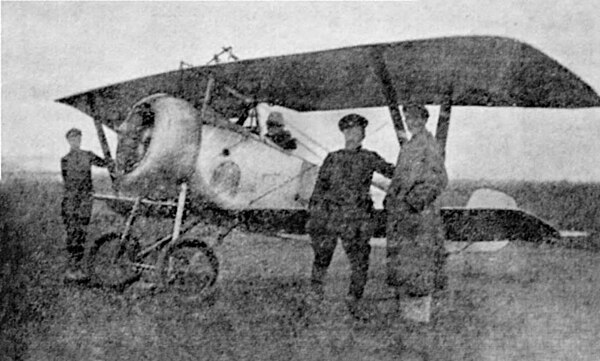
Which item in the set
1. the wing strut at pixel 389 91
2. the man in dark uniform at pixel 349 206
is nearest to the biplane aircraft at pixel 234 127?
the wing strut at pixel 389 91

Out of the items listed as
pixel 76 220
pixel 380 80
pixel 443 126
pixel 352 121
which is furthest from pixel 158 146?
pixel 443 126

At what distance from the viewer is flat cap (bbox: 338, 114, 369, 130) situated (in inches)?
102

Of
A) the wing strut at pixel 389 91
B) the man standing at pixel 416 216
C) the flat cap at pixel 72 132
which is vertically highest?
the wing strut at pixel 389 91

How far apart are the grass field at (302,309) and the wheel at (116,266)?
6 centimetres

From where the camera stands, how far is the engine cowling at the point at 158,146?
2.72 metres

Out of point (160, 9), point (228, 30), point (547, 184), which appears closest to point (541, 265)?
point (547, 184)

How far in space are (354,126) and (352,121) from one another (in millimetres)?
23

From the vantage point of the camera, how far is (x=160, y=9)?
266 cm

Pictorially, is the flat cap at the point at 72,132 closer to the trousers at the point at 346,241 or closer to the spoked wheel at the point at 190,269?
the spoked wheel at the point at 190,269

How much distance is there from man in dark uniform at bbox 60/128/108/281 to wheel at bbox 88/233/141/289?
0.19ft

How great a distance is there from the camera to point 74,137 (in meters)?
2.77

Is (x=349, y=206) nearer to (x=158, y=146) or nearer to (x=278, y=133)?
(x=278, y=133)

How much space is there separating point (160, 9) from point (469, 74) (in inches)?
51.5

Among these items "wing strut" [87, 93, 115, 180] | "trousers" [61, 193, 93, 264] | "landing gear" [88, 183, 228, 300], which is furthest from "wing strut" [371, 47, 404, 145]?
"trousers" [61, 193, 93, 264]
